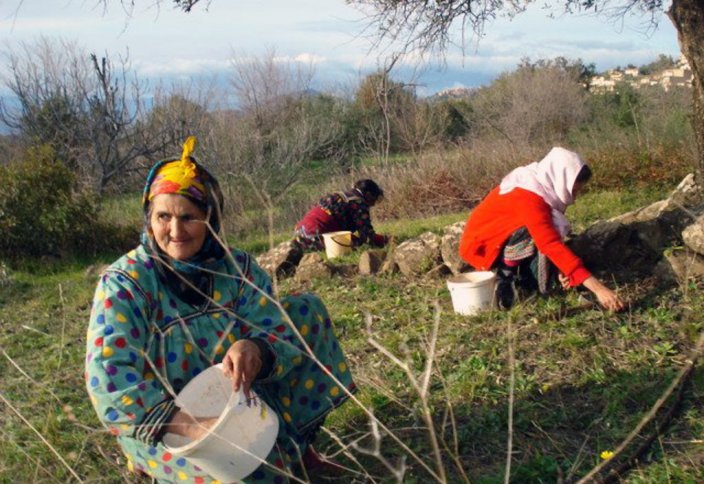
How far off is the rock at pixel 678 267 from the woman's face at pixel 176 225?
270cm

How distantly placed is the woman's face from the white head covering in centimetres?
220

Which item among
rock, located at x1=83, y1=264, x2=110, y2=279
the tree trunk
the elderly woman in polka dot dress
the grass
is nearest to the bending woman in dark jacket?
the grass

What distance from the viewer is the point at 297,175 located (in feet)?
76.1

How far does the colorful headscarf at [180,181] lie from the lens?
8.32 ft

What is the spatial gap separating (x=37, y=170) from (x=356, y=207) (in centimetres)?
568

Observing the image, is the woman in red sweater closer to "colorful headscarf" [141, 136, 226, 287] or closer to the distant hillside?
"colorful headscarf" [141, 136, 226, 287]

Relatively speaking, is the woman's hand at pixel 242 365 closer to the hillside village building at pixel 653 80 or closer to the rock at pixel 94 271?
the rock at pixel 94 271

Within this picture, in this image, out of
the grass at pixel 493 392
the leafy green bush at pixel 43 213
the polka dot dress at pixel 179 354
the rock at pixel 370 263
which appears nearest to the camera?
the polka dot dress at pixel 179 354

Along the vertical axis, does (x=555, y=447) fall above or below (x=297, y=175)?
above

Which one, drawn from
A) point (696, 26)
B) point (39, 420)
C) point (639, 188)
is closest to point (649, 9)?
point (696, 26)

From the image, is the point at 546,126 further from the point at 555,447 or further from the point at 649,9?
the point at 555,447

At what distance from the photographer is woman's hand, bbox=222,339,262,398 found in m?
2.26

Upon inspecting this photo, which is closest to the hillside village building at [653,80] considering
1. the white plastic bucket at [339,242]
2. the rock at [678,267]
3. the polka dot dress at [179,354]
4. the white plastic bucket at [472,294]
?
the white plastic bucket at [339,242]

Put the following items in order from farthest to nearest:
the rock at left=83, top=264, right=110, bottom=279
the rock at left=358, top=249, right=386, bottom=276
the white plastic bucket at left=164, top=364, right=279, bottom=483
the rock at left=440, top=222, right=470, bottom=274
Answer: the rock at left=83, top=264, right=110, bottom=279 → the rock at left=358, top=249, right=386, bottom=276 → the rock at left=440, top=222, right=470, bottom=274 → the white plastic bucket at left=164, top=364, right=279, bottom=483
